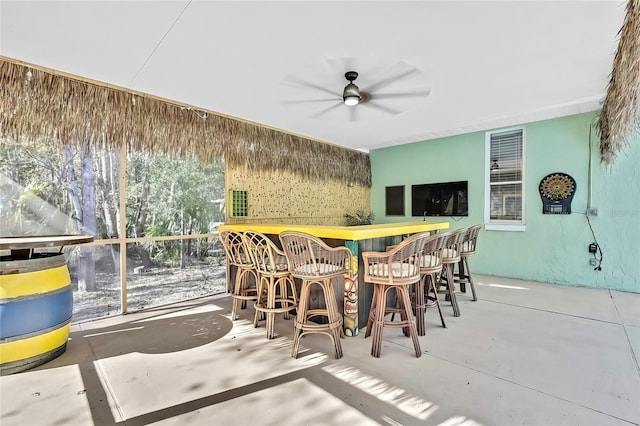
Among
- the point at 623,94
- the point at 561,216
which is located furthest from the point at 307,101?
the point at 561,216

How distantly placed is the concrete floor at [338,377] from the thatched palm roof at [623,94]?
234 cm

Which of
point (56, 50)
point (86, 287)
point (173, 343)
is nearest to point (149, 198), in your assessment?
point (86, 287)

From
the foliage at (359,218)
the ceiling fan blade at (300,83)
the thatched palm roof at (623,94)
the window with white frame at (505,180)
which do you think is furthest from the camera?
the foliage at (359,218)

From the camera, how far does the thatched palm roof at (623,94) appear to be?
236 centimetres

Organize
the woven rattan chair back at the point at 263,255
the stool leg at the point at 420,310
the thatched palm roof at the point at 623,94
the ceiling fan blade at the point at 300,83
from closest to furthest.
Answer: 1. the thatched palm roof at the point at 623,94
2. the woven rattan chair back at the point at 263,255
3. the stool leg at the point at 420,310
4. the ceiling fan blade at the point at 300,83

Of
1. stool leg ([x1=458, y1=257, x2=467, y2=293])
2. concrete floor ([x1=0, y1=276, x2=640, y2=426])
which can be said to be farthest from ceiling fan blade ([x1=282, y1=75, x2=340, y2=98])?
stool leg ([x1=458, y1=257, x2=467, y2=293])

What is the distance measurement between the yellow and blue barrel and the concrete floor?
0.13m

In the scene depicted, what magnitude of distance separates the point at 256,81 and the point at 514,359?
390 cm

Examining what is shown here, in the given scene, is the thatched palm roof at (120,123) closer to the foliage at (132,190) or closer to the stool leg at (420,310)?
the foliage at (132,190)

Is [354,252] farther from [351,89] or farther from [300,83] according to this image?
[300,83]

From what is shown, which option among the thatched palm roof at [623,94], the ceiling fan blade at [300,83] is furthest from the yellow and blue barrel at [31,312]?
the thatched palm roof at [623,94]

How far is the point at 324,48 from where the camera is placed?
291 cm

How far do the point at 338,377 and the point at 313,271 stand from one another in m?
0.85

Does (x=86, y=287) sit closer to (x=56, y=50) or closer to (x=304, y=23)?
(x=56, y=50)
